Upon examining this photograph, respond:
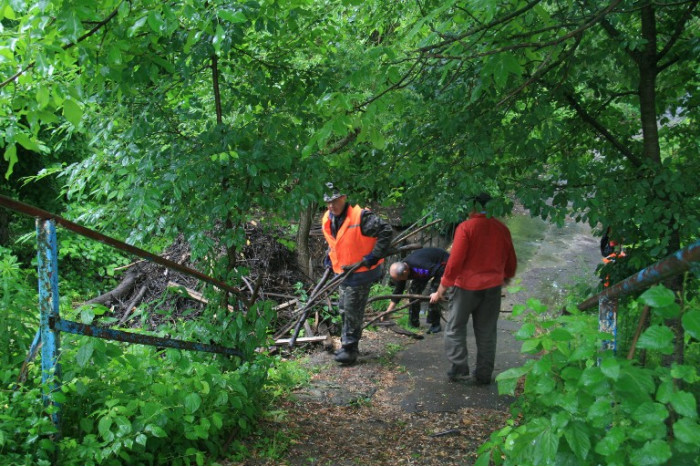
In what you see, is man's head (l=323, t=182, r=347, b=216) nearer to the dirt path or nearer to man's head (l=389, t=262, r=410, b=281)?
the dirt path

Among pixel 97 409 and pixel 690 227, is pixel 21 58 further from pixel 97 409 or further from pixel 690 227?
pixel 690 227

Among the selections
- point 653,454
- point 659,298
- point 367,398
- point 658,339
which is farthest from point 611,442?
point 367,398

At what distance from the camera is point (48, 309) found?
8.40 ft

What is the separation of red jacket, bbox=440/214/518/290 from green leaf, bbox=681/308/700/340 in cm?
386

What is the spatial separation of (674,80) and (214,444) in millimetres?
4947

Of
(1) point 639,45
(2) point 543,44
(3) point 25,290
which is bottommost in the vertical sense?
(3) point 25,290

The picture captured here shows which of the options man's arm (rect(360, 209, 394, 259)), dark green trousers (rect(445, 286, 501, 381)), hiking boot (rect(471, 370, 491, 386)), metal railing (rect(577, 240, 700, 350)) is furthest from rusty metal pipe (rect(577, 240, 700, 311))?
man's arm (rect(360, 209, 394, 259))

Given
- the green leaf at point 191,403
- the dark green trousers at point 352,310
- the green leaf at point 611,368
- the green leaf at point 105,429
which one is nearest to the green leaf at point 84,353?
the green leaf at point 105,429

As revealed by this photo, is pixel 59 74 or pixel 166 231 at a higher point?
pixel 59 74

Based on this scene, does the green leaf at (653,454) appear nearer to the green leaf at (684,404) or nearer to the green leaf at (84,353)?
the green leaf at (684,404)

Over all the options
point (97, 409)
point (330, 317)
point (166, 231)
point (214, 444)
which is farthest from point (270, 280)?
point (97, 409)

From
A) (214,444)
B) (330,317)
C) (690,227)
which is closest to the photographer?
(214,444)

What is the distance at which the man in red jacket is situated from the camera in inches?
226

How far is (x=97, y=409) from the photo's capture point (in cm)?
290
